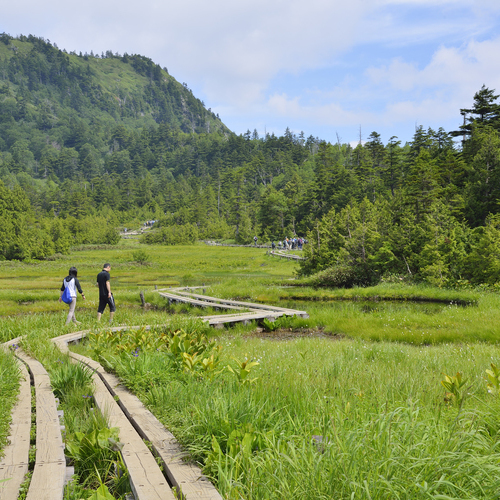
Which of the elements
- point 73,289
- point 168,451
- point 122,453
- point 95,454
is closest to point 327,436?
point 168,451

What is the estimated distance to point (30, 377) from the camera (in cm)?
696

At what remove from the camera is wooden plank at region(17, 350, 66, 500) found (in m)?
3.26

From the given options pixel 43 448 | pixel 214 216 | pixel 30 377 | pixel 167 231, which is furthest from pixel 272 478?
pixel 214 216

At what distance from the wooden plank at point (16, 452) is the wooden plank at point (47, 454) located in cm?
11

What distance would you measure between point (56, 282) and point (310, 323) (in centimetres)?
2752

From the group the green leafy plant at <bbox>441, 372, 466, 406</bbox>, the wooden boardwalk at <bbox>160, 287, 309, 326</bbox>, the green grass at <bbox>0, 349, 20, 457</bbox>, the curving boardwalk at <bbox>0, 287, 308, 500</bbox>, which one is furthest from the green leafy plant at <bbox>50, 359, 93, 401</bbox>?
the wooden boardwalk at <bbox>160, 287, 309, 326</bbox>

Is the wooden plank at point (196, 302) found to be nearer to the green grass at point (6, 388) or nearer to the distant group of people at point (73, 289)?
the distant group of people at point (73, 289)

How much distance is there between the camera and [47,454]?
3.91 meters

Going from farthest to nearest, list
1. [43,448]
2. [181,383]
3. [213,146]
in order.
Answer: [213,146] < [181,383] < [43,448]

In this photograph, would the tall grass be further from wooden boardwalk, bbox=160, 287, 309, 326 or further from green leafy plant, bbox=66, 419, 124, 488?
wooden boardwalk, bbox=160, 287, 309, 326

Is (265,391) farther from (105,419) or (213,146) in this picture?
(213,146)

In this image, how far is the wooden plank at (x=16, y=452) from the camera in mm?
3344

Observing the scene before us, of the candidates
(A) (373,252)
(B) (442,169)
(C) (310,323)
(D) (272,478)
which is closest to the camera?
(D) (272,478)

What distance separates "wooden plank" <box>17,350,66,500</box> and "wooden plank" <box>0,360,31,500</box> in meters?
0.11
